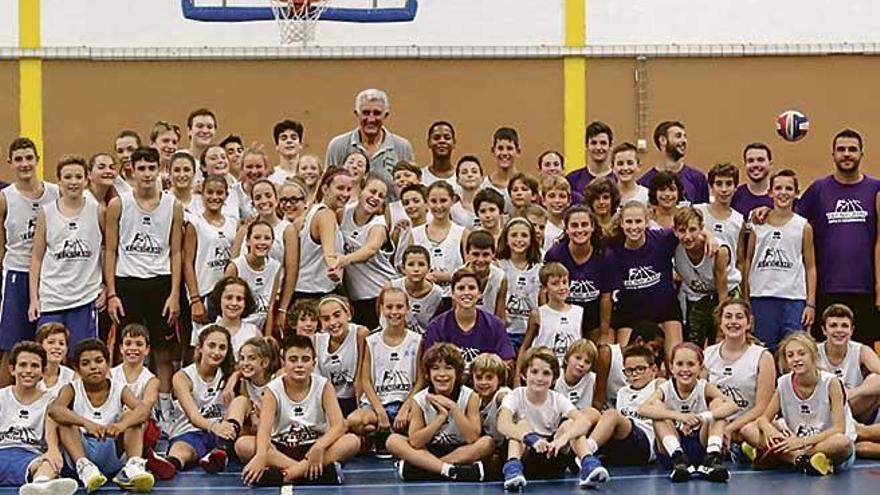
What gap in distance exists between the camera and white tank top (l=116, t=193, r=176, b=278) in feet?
31.4

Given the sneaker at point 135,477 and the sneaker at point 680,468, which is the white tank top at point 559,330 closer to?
the sneaker at point 680,468

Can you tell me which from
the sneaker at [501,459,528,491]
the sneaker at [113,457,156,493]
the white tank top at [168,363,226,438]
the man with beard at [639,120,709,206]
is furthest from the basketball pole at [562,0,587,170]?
the sneaker at [113,457,156,493]

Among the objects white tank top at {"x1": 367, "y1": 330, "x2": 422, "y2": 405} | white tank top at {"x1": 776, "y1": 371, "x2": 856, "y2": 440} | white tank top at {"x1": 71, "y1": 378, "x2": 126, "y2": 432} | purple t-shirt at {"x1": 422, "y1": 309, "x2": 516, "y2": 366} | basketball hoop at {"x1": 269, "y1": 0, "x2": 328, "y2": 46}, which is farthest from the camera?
basketball hoop at {"x1": 269, "y1": 0, "x2": 328, "y2": 46}

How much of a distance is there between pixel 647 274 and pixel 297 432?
2521 millimetres

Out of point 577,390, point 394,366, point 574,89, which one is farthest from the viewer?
point 574,89

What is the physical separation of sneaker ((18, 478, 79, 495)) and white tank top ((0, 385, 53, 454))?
0.57m

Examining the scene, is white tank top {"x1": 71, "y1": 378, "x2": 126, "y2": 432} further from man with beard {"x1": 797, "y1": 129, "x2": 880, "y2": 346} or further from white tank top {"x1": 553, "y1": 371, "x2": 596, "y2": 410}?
man with beard {"x1": 797, "y1": 129, "x2": 880, "y2": 346}

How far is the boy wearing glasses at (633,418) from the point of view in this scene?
8.84 m

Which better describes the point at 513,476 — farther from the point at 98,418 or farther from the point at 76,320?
the point at 76,320

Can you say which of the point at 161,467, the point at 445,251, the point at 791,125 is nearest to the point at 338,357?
the point at 445,251

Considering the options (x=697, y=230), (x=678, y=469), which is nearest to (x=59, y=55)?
(x=697, y=230)

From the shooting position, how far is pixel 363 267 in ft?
32.4

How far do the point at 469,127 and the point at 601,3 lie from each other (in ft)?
5.98

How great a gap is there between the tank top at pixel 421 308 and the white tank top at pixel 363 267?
267 millimetres
